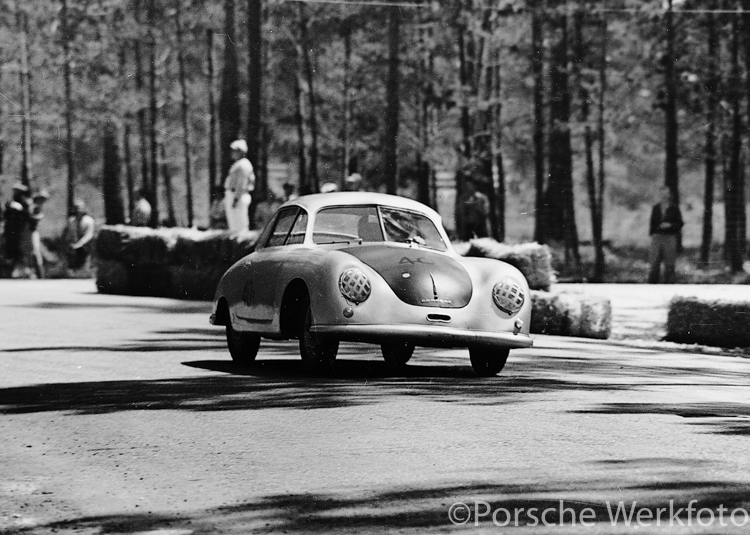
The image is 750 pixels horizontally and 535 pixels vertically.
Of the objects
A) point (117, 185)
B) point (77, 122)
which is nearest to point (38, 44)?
point (77, 122)

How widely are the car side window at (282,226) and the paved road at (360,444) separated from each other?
41.0 inches

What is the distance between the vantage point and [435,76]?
1677 inches

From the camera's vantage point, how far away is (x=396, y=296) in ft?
37.6

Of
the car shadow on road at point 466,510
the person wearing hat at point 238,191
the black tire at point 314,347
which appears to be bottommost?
the car shadow on road at point 466,510

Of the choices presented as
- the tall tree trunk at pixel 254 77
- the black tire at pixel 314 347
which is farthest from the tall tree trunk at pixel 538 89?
the black tire at pixel 314 347

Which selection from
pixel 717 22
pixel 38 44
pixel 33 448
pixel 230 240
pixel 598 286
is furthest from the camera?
pixel 38 44

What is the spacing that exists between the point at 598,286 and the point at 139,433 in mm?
20465

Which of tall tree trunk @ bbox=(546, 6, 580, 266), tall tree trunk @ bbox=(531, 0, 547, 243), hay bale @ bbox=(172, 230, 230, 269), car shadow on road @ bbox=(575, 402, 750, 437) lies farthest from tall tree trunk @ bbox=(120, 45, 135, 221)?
car shadow on road @ bbox=(575, 402, 750, 437)

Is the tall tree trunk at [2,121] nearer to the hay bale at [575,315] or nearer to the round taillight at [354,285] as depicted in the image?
the hay bale at [575,315]

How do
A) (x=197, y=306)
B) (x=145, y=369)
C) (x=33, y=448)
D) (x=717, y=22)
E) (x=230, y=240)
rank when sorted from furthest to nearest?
1. (x=717, y=22)
2. (x=230, y=240)
3. (x=197, y=306)
4. (x=145, y=369)
5. (x=33, y=448)

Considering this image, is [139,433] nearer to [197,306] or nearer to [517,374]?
A: [517,374]

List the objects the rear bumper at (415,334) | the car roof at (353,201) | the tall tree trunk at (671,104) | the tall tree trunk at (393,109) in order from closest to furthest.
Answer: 1. the rear bumper at (415,334)
2. the car roof at (353,201)
3. the tall tree trunk at (671,104)
4. the tall tree trunk at (393,109)

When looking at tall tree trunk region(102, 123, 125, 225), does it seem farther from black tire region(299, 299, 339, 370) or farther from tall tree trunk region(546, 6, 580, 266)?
black tire region(299, 299, 339, 370)

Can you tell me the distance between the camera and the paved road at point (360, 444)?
6270 millimetres
